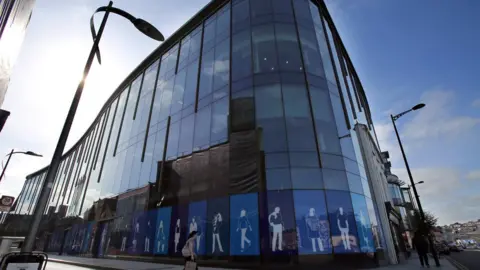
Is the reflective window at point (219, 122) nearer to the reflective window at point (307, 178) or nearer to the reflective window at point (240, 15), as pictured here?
the reflective window at point (307, 178)

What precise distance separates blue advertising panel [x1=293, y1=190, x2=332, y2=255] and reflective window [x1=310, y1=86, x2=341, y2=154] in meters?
2.92

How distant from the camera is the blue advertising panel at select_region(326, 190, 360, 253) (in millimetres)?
11828

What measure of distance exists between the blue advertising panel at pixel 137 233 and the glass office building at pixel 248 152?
3.4 inches

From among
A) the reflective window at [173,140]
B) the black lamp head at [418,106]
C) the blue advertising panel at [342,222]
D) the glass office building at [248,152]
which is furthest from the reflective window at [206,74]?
the black lamp head at [418,106]

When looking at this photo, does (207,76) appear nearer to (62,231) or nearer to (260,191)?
(260,191)

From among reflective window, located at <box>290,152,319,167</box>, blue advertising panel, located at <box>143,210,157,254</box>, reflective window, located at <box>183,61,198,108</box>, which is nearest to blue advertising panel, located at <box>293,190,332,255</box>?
reflective window, located at <box>290,152,319,167</box>

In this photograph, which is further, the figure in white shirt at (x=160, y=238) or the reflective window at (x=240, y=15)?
the reflective window at (x=240, y=15)

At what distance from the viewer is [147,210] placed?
1930cm

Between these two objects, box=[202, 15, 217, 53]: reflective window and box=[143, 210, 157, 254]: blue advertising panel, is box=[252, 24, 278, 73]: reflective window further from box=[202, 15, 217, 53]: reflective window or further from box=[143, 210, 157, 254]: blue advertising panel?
box=[143, 210, 157, 254]: blue advertising panel

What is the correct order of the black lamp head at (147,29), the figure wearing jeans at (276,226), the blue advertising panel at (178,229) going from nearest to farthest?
the black lamp head at (147,29)
the figure wearing jeans at (276,226)
the blue advertising panel at (178,229)

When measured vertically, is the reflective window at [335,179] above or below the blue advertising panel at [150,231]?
above

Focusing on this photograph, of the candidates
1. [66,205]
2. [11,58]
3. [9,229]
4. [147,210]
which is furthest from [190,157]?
[9,229]

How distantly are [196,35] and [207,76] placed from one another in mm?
6318

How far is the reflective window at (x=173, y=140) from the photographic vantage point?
1952 centimetres
